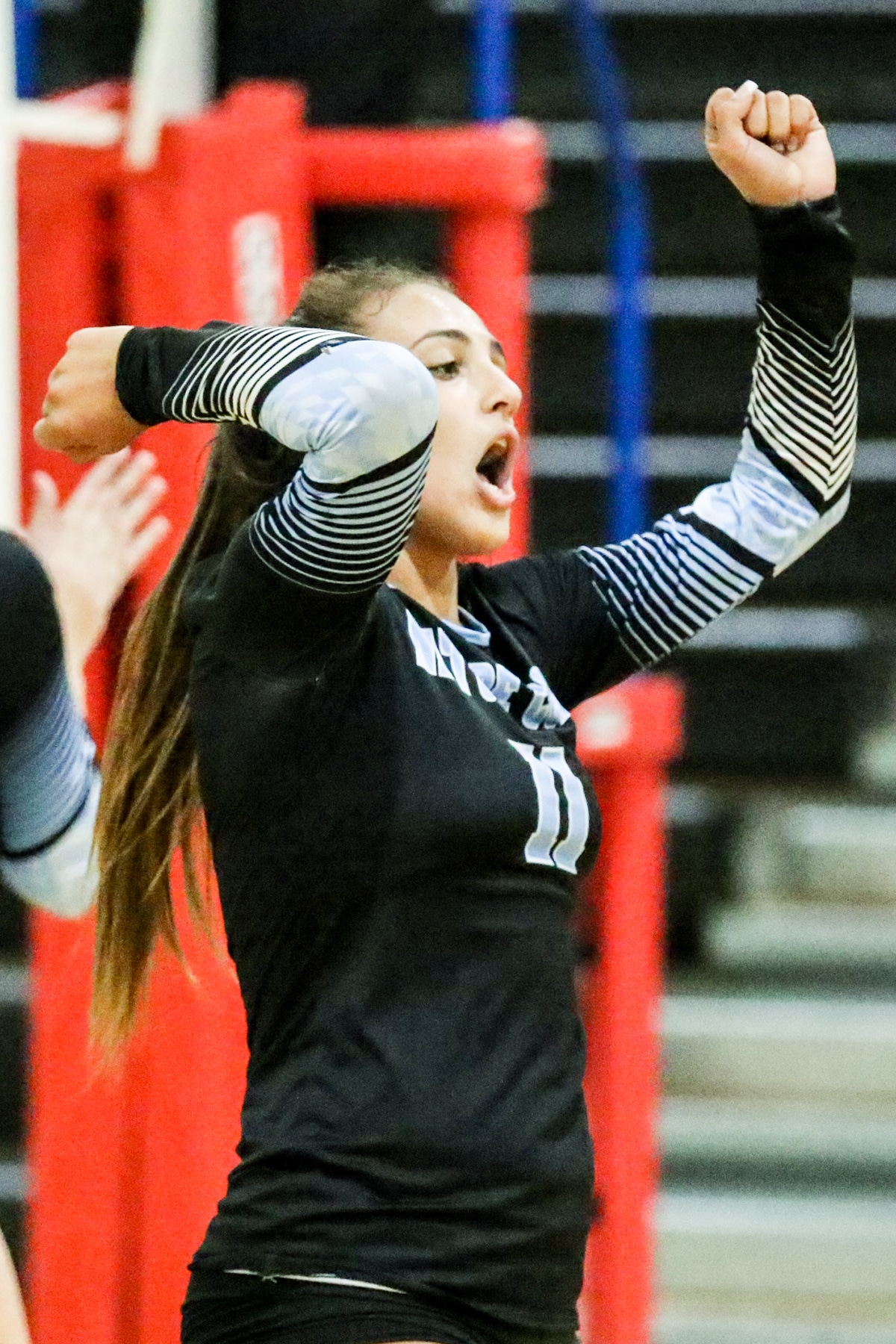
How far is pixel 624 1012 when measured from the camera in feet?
8.41

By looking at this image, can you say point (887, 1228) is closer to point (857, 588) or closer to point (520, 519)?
point (857, 588)

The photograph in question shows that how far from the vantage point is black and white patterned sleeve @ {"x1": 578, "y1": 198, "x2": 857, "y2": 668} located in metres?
1.55

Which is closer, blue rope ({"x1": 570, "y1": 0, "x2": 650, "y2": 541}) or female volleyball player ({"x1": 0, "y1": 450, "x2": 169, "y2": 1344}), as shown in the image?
female volleyball player ({"x1": 0, "y1": 450, "x2": 169, "y2": 1344})

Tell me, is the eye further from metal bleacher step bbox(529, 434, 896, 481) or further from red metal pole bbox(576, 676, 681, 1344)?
metal bleacher step bbox(529, 434, 896, 481)

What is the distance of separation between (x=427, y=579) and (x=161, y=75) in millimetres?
837

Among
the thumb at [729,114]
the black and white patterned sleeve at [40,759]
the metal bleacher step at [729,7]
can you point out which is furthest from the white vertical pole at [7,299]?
the metal bleacher step at [729,7]

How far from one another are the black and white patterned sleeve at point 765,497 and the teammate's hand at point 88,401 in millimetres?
408

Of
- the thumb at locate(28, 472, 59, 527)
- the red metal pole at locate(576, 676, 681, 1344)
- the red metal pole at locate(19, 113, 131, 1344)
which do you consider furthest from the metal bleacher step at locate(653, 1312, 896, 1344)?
the thumb at locate(28, 472, 59, 527)

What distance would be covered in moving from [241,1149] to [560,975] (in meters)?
0.23

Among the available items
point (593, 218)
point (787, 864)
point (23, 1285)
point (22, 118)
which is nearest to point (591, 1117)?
point (23, 1285)

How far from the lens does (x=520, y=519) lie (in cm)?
232

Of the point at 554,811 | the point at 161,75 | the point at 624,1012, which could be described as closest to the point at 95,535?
the point at 161,75

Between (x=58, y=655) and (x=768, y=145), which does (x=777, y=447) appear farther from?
(x=58, y=655)

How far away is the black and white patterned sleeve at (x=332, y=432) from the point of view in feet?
4.07
